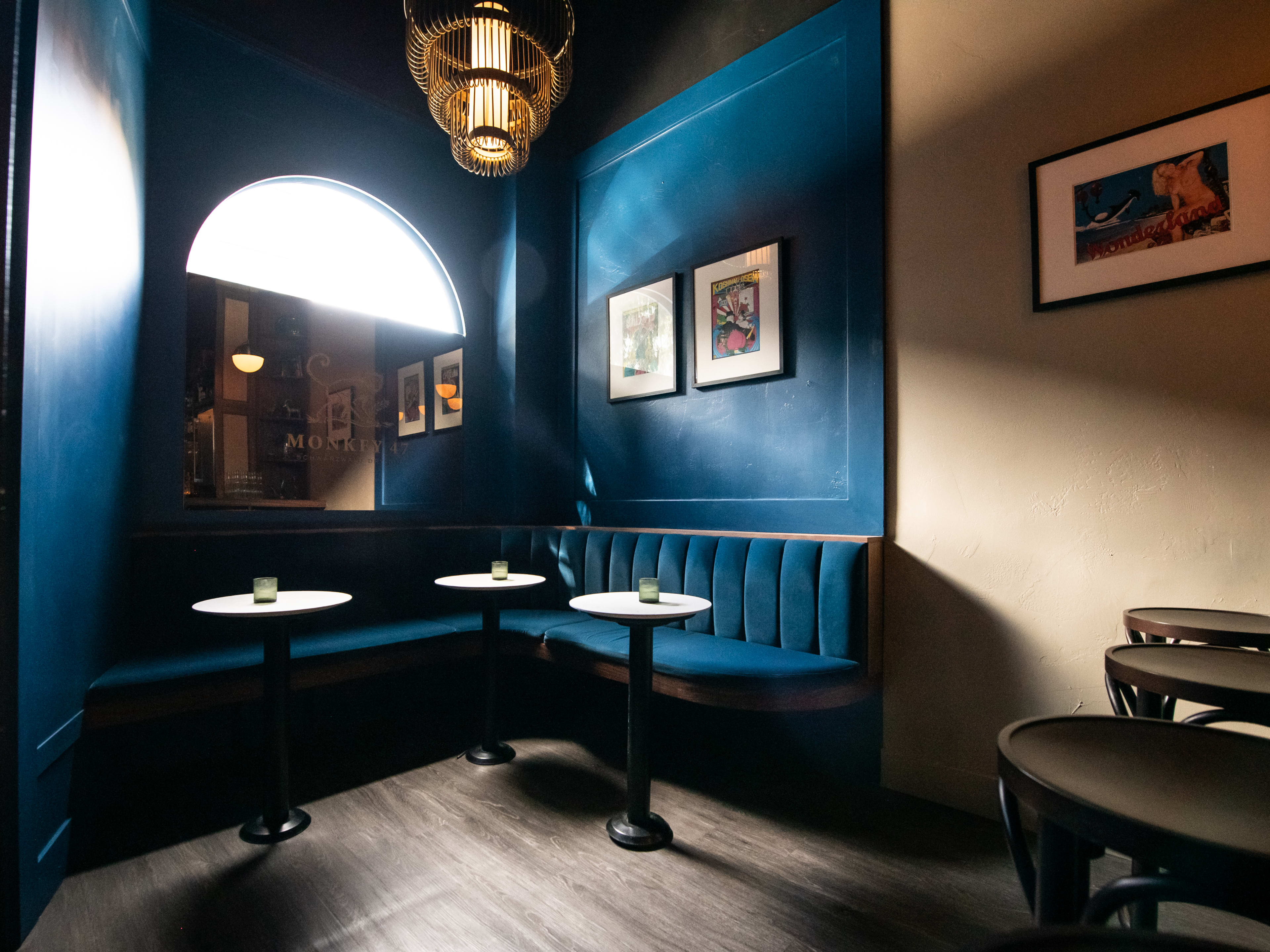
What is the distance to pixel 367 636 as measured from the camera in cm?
293

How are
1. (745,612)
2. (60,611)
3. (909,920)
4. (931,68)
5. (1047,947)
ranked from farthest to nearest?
(745,612) → (931,68) → (60,611) → (909,920) → (1047,947)

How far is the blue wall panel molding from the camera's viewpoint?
2691mm

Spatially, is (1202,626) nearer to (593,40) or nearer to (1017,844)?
(1017,844)

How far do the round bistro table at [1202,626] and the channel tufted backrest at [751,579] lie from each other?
87cm

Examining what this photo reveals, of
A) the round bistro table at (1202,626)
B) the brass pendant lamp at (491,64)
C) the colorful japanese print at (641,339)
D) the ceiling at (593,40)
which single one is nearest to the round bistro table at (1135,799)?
the round bistro table at (1202,626)

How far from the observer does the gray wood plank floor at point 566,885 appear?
1.63m

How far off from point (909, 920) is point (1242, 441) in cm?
161

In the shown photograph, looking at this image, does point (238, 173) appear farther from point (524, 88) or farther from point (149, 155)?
point (524, 88)

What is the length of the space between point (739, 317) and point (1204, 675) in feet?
7.54

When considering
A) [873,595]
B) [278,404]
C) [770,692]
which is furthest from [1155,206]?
[278,404]

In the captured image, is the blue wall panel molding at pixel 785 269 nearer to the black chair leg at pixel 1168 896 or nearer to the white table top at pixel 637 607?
the white table top at pixel 637 607

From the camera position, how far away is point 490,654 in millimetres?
2889

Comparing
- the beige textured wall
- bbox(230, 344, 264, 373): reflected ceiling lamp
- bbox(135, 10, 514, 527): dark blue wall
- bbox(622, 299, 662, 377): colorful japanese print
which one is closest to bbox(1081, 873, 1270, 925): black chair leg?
the beige textured wall

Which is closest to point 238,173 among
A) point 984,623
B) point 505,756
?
point 505,756
